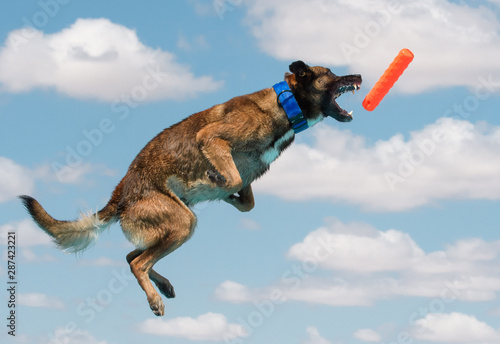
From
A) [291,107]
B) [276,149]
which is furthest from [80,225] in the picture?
[291,107]

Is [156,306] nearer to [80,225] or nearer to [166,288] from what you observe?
[166,288]

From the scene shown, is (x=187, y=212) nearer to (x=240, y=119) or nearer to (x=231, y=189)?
(x=231, y=189)

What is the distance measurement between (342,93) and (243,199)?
7.94 ft

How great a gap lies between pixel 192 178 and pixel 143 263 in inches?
59.6

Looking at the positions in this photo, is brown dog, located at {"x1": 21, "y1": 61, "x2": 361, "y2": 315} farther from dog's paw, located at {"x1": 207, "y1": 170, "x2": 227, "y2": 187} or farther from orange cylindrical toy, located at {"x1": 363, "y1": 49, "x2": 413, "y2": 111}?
orange cylindrical toy, located at {"x1": 363, "y1": 49, "x2": 413, "y2": 111}

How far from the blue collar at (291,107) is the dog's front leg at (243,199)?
143 cm

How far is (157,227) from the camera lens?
11969 mm

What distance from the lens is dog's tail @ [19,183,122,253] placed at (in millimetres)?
12344

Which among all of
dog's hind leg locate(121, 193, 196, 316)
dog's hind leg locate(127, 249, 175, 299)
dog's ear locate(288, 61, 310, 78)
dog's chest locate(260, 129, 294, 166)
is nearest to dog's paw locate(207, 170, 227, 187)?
dog's hind leg locate(121, 193, 196, 316)

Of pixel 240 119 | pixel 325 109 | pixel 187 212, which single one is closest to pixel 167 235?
pixel 187 212

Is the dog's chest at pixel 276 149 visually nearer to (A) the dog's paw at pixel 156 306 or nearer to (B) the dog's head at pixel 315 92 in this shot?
(B) the dog's head at pixel 315 92

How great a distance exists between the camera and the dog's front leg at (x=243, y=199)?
13.1 m

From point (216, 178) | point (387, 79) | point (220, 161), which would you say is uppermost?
point (387, 79)

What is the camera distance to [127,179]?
1236cm
